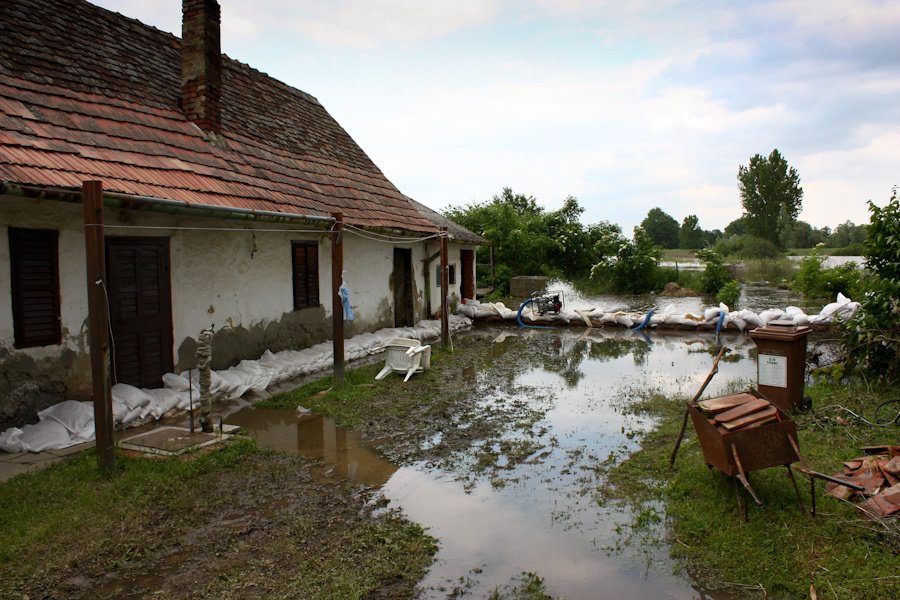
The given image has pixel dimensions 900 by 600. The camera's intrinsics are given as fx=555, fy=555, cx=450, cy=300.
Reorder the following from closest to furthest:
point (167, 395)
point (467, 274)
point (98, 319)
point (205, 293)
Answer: point (98, 319)
point (167, 395)
point (205, 293)
point (467, 274)

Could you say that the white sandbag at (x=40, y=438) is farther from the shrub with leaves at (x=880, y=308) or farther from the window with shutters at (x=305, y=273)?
the shrub with leaves at (x=880, y=308)

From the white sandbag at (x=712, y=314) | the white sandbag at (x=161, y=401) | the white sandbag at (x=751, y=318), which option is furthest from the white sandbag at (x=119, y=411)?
the white sandbag at (x=751, y=318)

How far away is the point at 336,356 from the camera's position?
8.77 m

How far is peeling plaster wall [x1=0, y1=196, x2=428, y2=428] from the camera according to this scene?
5.97 m

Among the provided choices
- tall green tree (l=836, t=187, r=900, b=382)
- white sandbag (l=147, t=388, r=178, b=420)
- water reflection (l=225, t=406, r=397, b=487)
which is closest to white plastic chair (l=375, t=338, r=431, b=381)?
water reflection (l=225, t=406, r=397, b=487)

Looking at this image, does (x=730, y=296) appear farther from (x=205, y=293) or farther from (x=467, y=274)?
(x=205, y=293)

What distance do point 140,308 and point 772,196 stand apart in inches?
2208

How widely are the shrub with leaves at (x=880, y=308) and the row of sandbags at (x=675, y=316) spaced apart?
13.3ft

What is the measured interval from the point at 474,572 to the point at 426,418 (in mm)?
3456

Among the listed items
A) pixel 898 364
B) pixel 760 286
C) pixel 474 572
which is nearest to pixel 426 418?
pixel 474 572

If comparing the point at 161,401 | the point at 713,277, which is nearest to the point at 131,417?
the point at 161,401

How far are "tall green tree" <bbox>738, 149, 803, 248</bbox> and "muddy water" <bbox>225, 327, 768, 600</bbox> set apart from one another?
1900 inches

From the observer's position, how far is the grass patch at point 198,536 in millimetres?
3541

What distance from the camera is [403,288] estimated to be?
46.9ft
